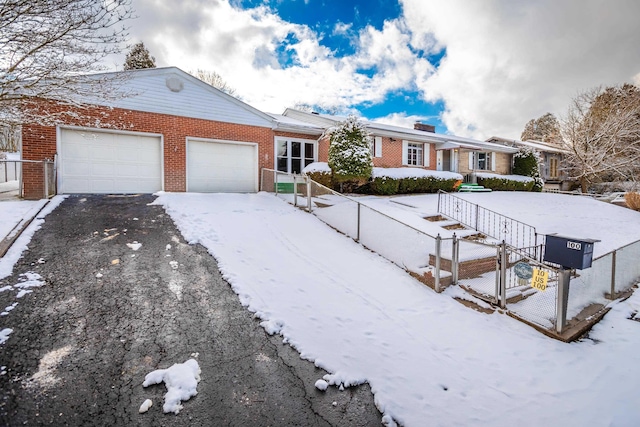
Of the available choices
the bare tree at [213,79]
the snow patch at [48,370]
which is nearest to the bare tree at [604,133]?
the snow patch at [48,370]

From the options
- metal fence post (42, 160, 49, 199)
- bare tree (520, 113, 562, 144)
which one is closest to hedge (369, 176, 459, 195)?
metal fence post (42, 160, 49, 199)

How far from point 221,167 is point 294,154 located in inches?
149

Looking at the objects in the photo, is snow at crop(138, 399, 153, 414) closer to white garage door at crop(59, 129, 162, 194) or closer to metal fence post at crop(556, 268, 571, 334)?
metal fence post at crop(556, 268, 571, 334)

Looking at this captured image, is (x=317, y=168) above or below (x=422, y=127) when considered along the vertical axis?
below

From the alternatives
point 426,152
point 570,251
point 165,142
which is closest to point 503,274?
point 570,251

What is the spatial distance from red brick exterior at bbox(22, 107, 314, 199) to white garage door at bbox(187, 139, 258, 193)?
11.2 inches

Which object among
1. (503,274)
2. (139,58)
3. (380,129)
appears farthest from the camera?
(139,58)

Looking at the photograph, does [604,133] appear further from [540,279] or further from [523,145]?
→ [540,279]

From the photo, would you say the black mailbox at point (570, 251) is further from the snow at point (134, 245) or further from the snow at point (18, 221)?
the snow at point (18, 221)

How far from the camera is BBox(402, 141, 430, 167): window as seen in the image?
62.9 feet

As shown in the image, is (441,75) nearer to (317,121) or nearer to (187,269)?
(317,121)

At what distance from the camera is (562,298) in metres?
4.46

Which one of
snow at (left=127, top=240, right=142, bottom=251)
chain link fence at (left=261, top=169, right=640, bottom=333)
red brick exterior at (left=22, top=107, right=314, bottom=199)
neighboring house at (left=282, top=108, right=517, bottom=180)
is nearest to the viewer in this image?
chain link fence at (left=261, top=169, right=640, bottom=333)

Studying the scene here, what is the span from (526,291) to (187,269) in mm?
6211
